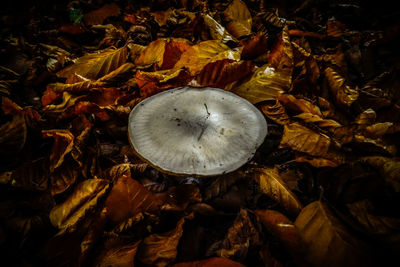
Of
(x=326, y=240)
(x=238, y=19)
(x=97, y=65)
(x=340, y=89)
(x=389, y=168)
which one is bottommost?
(x=326, y=240)

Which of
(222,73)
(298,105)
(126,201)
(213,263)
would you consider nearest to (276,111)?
(298,105)

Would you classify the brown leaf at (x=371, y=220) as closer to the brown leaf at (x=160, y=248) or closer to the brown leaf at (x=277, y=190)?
the brown leaf at (x=277, y=190)

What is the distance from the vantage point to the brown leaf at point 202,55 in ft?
5.45

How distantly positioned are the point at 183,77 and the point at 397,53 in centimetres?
197

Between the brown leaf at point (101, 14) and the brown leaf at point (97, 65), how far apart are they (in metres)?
1.13

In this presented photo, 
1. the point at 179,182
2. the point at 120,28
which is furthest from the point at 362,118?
the point at 120,28

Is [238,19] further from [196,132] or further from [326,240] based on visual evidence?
[326,240]

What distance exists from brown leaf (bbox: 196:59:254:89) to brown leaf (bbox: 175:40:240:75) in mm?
93

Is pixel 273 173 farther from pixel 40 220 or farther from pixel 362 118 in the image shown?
pixel 40 220

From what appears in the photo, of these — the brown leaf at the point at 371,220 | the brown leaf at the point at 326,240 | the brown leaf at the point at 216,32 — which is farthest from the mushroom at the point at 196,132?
the brown leaf at the point at 216,32

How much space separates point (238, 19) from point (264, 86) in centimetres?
118

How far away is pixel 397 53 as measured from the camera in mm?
1852

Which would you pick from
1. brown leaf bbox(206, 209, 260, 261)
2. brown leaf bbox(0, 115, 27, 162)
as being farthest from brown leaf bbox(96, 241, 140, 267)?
brown leaf bbox(0, 115, 27, 162)

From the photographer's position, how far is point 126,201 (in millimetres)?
1101
